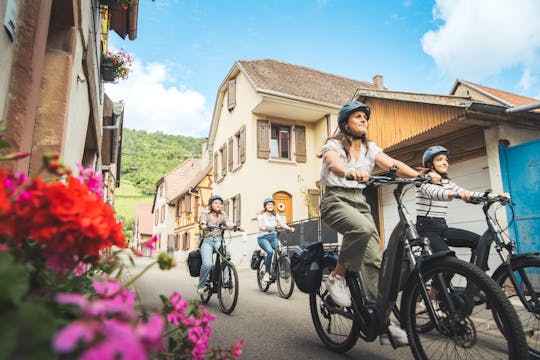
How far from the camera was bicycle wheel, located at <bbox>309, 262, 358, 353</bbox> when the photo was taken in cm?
301

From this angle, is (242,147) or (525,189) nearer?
(525,189)

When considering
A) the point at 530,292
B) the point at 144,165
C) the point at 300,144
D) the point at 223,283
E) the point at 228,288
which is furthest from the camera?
the point at 144,165

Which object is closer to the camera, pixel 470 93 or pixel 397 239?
pixel 397 239

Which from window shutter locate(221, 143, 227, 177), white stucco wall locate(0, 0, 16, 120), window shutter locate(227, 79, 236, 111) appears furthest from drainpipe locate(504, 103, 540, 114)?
window shutter locate(221, 143, 227, 177)

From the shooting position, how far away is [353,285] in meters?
2.93

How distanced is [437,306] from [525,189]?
16.7ft

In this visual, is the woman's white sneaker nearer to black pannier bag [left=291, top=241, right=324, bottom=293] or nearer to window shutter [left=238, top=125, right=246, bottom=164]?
black pannier bag [left=291, top=241, right=324, bottom=293]

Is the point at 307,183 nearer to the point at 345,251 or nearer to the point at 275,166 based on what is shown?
the point at 275,166

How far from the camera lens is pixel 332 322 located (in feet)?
10.9

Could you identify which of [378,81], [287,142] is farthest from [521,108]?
[378,81]

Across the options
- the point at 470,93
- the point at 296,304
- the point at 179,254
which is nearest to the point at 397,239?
Answer: the point at 296,304

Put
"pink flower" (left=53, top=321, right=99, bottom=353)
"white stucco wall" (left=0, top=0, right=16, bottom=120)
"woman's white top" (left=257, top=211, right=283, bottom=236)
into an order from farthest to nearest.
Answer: "woman's white top" (left=257, top=211, right=283, bottom=236) < "white stucco wall" (left=0, top=0, right=16, bottom=120) < "pink flower" (left=53, top=321, right=99, bottom=353)

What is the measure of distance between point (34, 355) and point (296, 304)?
5.75 metres

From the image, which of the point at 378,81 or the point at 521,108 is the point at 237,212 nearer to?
the point at 378,81
